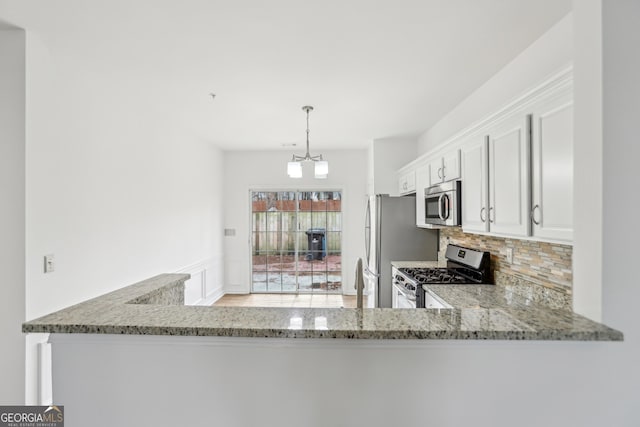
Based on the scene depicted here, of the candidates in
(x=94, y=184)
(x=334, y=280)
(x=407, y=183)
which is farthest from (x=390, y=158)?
(x=94, y=184)

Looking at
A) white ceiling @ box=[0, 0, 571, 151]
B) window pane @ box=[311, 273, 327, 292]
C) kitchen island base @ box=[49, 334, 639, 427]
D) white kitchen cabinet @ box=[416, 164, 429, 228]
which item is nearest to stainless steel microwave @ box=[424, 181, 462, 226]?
white kitchen cabinet @ box=[416, 164, 429, 228]

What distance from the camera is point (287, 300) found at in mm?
5359

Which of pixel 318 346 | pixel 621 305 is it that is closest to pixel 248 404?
pixel 318 346

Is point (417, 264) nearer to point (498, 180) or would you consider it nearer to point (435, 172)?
point (435, 172)

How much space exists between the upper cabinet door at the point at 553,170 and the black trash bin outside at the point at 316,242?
163 inches

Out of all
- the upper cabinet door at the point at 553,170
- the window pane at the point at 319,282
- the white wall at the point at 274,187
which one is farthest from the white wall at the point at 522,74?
the window pane at the point at 319,282

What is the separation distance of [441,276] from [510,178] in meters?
1.31

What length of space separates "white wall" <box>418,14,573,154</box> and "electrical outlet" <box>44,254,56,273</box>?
307 cm

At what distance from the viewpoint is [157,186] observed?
11.6 ft

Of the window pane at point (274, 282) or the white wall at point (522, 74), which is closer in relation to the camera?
the white wall at point (522, 74)

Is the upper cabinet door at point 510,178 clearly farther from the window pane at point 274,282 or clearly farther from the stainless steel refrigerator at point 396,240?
the window pane at point 274,282

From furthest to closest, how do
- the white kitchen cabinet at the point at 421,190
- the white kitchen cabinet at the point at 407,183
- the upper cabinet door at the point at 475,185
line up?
the white kitchen cabinet at the point at 407,183, the white kitchen cabinet at the point at 421,190, the upper cabinet door at the point at 475,185

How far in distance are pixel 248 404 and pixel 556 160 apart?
171 cm

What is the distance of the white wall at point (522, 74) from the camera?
5.82 feet
